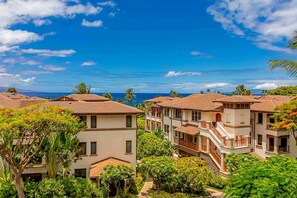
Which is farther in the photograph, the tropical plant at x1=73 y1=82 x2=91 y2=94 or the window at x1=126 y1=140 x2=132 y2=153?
the tropical plant at x1=73 y1=82 x2=91 y2=94

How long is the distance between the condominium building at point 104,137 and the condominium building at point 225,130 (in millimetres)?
11552

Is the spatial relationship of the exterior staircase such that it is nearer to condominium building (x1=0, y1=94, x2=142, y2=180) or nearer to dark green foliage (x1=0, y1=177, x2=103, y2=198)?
condominium building (x1=0, y1=94, x2=142, y2=180)

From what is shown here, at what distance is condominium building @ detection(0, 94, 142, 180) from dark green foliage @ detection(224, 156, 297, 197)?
17.3m

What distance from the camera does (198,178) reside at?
27406 mm

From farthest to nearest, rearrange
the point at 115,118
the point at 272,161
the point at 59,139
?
the point at 115,118
the point at 59,139
the point at 272,161

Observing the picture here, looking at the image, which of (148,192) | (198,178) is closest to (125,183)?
(148,192)

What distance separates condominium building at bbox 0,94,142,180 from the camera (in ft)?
96.9

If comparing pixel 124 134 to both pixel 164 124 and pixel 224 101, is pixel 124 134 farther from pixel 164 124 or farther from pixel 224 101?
pixel 164 124

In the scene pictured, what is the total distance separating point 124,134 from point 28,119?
12.4 meters

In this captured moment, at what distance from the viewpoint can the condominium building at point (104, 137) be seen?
96.9 feet

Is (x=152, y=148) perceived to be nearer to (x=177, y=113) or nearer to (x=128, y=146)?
(x=128, y=146)

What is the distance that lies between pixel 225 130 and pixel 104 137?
15.7 metres

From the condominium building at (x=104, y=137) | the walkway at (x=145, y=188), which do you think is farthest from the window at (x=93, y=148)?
the walkway at (x=145, y=188)

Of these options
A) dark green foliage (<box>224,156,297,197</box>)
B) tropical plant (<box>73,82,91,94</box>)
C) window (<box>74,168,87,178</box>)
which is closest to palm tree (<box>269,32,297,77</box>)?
dark green foliage (<box>224,156,297,197</box>)
